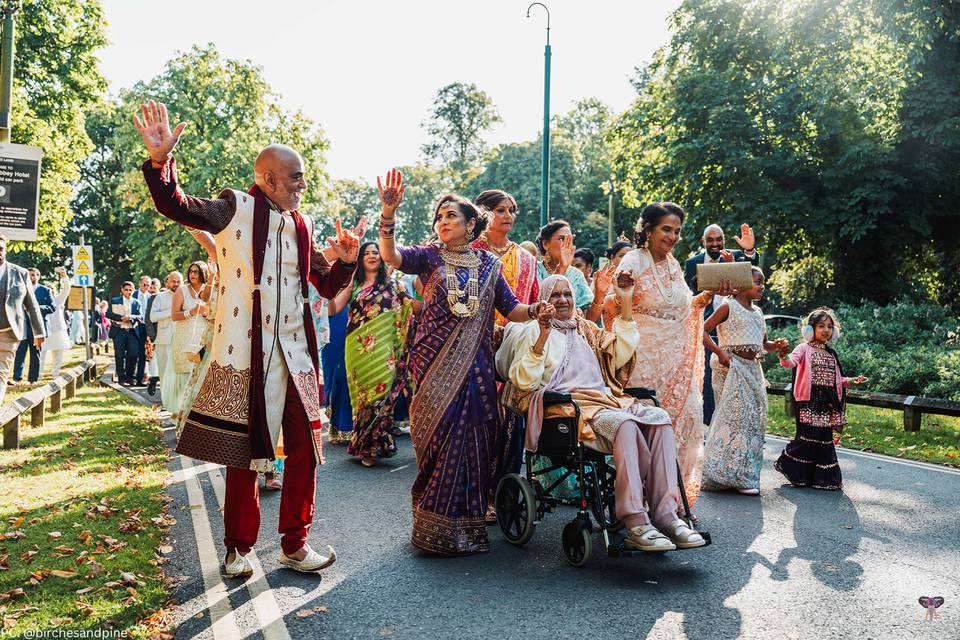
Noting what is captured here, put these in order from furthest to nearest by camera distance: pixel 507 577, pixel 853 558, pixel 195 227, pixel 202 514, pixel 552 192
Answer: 1. pixel 552 192
2. pixel 202 514
3. pixel 853 558
4. pixel 507 577
5. pixel 195 227

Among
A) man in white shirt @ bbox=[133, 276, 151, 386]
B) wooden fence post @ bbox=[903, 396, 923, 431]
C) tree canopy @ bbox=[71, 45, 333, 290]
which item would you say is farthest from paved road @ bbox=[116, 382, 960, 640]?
tree canopy @ bbox=[71, 45, 333, 290]

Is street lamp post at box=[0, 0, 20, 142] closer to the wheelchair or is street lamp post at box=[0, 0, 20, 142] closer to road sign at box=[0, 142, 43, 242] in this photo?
road sign at box=[0, 142, 43, 242]

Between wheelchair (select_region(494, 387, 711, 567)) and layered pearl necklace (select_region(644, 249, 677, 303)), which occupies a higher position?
layered pearl necklace (select_region(644, 249, 677, 303))

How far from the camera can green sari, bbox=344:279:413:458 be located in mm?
8836

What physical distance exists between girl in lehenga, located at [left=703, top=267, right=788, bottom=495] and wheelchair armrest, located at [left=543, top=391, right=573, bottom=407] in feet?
8.71

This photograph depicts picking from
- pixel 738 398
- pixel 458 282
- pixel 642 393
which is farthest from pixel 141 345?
pixel 642 393

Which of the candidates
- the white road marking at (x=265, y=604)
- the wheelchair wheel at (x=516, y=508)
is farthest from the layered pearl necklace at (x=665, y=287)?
the white road marking at (x=265, y=604)

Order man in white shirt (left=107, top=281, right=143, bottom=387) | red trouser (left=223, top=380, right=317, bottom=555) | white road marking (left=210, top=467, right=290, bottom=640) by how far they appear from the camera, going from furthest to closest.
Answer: man in white shirt (left=107, top=281, right=143, bottom=387) < red trouser (left=223, top=380, right=317, bottom=555) < white road marking (left=210, top=467, right=290, bottom=640)

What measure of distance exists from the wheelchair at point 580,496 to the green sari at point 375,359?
9.39 ft

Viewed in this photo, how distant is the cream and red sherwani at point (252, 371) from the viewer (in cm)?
477

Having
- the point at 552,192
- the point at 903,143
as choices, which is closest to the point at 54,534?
the point at 903,143

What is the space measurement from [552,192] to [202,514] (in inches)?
1771

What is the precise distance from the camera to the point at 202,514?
6.61 meters

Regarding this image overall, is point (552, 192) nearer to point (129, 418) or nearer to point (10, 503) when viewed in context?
point (129, 418)
